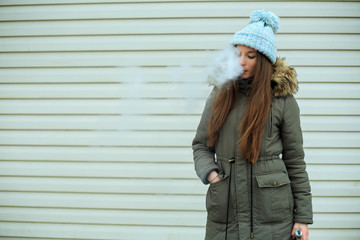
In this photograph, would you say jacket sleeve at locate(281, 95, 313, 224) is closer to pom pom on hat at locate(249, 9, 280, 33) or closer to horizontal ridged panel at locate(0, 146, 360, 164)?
pom pom on hat at locate(249, 9, 280, 33)

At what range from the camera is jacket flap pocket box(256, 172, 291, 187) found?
162 cm

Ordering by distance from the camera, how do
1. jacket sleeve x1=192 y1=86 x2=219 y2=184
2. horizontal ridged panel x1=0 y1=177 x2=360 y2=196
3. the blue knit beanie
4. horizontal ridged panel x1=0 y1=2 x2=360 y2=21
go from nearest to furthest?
the blue knit beanie
jacket sleeve x1=192 y1=86 x2=219 y2=184
horizontal ridged panel x1=0 y1=2 x2=360 y2=21
horizontal ridged panel x1=0 y1=177 x2=360 y2=196

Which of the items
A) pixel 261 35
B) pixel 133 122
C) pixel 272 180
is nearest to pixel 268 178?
pixel 272 180

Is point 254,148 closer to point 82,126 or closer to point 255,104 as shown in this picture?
point 255,104

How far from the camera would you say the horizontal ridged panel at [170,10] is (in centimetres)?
280

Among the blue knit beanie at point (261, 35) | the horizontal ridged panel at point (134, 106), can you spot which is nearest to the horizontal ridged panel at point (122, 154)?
the horizontal ridged panel at point (134, 106)

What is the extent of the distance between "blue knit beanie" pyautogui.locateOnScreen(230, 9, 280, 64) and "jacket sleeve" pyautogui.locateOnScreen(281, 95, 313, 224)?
306 millimetres

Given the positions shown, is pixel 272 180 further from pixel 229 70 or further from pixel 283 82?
pixel 229 70

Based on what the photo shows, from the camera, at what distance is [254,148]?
1616 mm

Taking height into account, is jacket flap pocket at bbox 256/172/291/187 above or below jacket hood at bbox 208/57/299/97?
below

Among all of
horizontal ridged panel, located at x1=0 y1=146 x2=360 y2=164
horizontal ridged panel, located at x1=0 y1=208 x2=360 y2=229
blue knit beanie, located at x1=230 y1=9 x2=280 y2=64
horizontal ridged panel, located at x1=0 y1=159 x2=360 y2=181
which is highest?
blue knit beanie, located at x1=230 y1=9 x2=280 y2=64

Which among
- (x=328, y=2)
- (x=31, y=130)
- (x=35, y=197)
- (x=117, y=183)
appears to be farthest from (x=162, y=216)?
(x=328, y=2)

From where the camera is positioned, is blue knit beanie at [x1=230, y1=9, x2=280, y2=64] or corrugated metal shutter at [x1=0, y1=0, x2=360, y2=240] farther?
corrugated metal shutter at [x1=0, y1=0, x2=360, y2=240]

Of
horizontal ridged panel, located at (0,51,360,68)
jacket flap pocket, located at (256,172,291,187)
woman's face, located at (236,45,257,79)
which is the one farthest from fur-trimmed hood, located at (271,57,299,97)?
horizontal ridged panel, located at (0,51,360,68)
